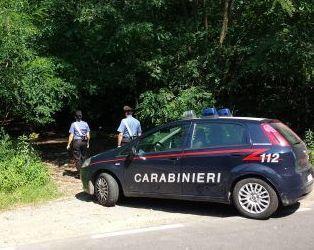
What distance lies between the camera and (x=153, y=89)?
14891 millimetres

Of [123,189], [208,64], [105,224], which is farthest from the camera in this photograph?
[208,64]

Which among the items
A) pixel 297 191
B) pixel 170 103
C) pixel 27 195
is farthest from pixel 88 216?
pixel 170 103

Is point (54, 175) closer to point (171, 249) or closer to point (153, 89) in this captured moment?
point (153, 89)

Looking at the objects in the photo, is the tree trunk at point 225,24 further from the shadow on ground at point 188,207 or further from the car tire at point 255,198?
the car tire at point 255,198

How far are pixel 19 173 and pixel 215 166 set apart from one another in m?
4.89

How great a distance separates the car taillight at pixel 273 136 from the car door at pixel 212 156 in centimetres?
31

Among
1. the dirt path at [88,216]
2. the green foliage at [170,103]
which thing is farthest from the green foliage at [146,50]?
the dirt path at [88,216]

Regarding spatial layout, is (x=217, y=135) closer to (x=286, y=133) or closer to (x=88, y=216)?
(x=286, y=133)

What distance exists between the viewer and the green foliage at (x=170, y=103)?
13633mm

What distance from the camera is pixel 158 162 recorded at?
8961mm

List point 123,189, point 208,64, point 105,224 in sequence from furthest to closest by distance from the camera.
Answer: point 208,64
point 123,189
point 105,224

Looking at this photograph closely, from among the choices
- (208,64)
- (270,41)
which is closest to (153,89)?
(208,64)

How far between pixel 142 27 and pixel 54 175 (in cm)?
433

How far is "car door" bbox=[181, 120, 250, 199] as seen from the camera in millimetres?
8266
